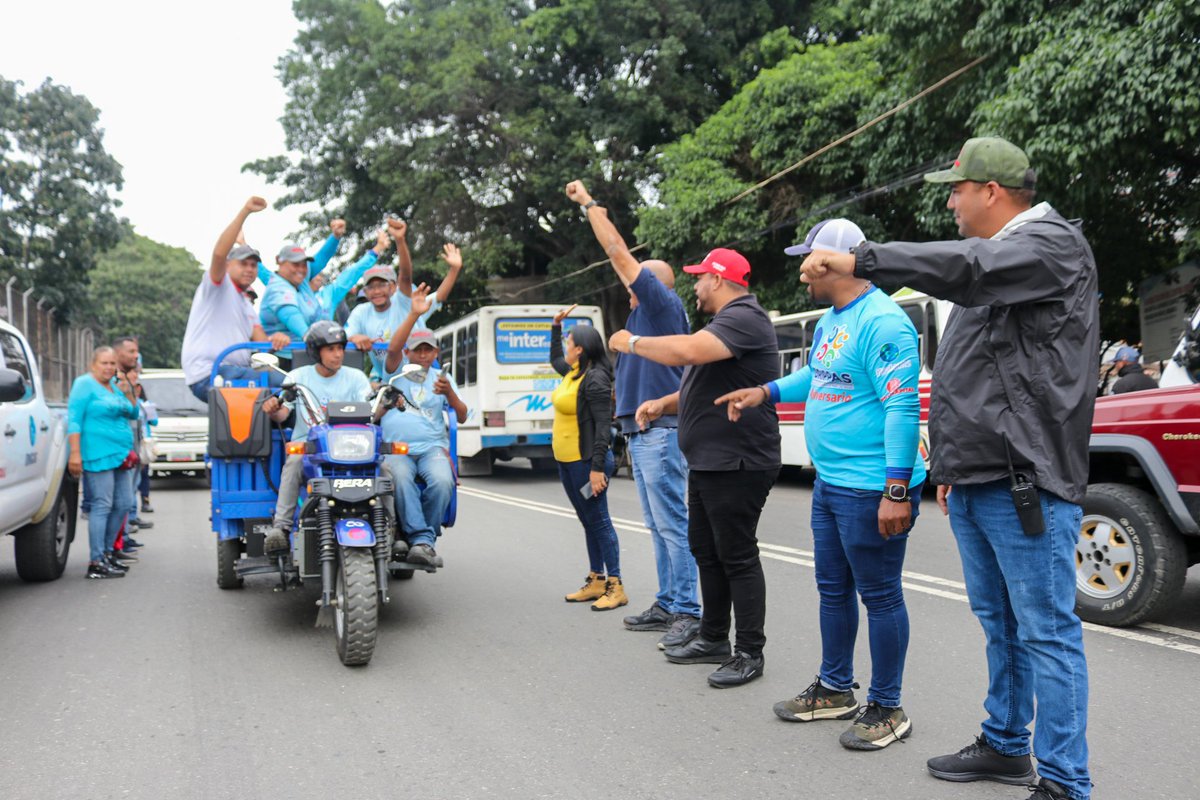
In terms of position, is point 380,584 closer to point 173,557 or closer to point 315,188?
point 173,557

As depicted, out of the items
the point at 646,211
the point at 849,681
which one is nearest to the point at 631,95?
the point at 646,211

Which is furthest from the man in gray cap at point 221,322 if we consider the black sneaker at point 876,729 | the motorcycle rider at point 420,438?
the black sneaker at point 876,729

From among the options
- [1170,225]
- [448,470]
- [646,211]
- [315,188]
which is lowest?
[448,470]

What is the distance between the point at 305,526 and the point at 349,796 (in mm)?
2186

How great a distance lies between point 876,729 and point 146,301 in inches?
2754

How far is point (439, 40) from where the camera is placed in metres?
26.9

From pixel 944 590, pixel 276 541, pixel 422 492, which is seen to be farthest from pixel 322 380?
pixel 944 590

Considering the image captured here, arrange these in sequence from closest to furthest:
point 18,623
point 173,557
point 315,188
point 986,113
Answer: point 18,623
point 173,557
point 986,113
point 315,188

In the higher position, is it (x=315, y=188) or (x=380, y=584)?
(x=315, y=188)

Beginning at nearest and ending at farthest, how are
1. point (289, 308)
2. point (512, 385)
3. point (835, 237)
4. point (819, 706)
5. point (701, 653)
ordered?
point (835, 237) → point (819, 706) → point (701, 653) → point (289, 308) → point (512, 385)

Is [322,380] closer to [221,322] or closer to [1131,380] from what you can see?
[221,322]

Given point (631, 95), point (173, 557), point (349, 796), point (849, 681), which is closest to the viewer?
point (349, 796)

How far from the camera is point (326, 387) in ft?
20.8

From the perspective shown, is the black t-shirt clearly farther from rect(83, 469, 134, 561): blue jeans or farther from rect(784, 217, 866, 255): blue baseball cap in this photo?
rect(83, 469, 134, 561): blue jeans
